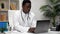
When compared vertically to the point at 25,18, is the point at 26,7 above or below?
above

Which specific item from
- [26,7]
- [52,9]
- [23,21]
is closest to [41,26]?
[23,21]

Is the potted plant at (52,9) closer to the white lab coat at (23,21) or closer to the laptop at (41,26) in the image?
the white lab coat at (23,21)

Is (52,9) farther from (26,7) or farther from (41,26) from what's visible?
(41,26)

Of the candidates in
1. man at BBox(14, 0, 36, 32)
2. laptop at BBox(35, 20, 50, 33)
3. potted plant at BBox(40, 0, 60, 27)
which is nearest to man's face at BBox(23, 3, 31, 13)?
man at BBox(14, 0, 36, 32)

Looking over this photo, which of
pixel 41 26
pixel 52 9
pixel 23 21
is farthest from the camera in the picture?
pixel 52 9

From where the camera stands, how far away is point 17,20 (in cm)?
289

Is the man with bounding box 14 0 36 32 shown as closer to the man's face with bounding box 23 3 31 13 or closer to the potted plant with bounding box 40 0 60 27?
the man's face with bounding box 23 3 31 13

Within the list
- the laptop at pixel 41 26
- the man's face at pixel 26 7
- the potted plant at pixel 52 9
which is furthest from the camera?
the potted plant at pixel 52 9

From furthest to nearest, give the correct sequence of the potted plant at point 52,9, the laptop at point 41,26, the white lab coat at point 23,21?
1. the potted plant at point 52,9
2. the white lab coat at point 23,21
3. the laptop at point 41,26

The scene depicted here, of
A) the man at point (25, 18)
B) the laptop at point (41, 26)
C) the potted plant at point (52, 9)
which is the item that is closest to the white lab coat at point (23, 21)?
the man at point (25, 18)

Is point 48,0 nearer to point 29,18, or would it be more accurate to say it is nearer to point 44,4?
point 44,4

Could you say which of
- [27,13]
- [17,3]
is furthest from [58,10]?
[27,13]

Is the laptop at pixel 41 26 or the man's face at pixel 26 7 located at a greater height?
the man's face at pixel 26 7

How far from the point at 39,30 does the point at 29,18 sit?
1067mm
